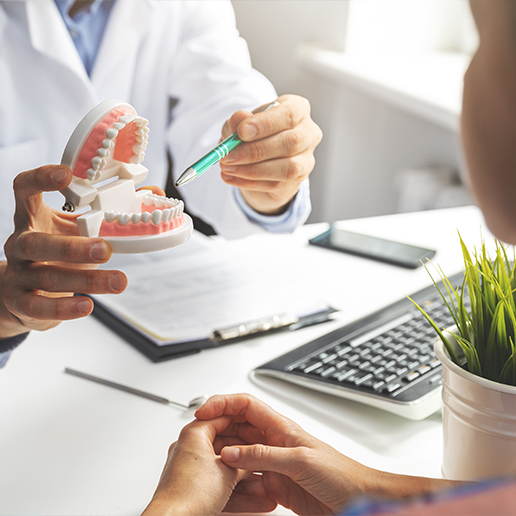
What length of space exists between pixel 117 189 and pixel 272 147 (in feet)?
0.83

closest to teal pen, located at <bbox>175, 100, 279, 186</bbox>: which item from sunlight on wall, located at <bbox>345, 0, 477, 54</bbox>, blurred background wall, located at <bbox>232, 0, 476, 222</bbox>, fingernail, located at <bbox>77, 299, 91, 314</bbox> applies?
fingernail, located at <bbox>77, 299, 91, 314</bbox>

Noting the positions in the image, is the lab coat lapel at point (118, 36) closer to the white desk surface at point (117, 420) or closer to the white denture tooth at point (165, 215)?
the white desk surface at point (117, 420)

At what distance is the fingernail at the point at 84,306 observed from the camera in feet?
1.66

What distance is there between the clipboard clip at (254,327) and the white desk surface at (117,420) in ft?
0.04

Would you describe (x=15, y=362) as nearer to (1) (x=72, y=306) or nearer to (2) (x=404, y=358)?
(1) (x=72, y=306)

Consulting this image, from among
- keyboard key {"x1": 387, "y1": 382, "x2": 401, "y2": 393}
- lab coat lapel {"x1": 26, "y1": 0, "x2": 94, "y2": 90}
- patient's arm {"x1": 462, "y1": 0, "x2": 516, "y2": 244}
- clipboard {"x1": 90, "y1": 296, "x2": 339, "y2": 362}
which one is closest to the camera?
patient's arm {"x1": 462, "y1": 0, "x2": 516, "y2": 244}

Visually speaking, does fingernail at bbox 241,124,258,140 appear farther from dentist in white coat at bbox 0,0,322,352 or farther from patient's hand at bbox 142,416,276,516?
patient's hand at bbox 142,416,276,516

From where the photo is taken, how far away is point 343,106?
1.94m

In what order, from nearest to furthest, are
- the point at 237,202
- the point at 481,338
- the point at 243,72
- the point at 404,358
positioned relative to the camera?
1. the point at 481,338
2. the point at 404,358
3. the point at 237,202
4. the point at 243,72

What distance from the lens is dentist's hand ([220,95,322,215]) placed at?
660 mm

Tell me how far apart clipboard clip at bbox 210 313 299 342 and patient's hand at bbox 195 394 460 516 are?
216 mm

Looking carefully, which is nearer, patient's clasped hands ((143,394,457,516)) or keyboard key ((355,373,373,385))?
patient's clasped hands ((143,394,457,516))

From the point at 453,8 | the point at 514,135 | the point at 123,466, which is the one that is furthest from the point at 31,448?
the point at 453,8

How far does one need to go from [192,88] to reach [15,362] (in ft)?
2.17
